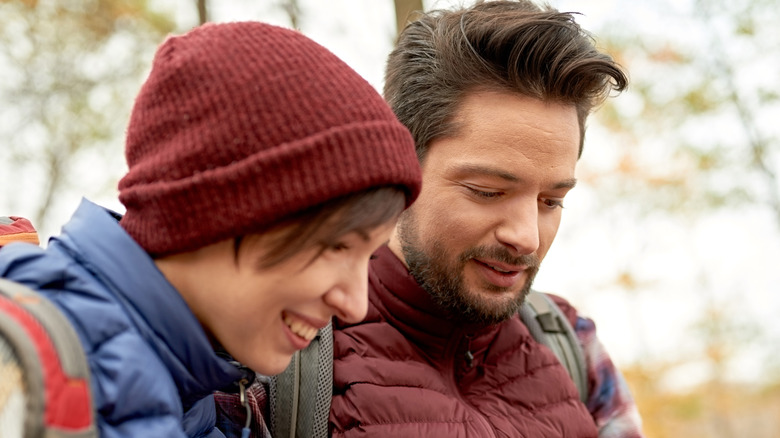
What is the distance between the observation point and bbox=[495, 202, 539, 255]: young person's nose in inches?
84.7

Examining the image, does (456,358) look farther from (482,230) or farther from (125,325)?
(125,325)

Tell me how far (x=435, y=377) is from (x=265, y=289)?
87 centimetres

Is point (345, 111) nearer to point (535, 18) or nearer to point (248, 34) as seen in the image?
point (248, 34)

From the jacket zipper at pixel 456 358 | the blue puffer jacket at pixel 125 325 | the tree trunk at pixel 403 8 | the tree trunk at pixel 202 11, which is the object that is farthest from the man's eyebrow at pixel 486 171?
the tree trunk at pixel 202 11

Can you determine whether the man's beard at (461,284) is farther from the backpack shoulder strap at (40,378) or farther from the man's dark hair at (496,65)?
the backpack shoulder strap at (40,378)

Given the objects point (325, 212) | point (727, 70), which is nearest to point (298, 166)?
point (325, 212)

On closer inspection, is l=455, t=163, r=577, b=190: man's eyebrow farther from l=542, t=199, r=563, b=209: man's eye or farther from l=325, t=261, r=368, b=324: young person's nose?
l=325, t=261, r=368, b=324: young person's nose

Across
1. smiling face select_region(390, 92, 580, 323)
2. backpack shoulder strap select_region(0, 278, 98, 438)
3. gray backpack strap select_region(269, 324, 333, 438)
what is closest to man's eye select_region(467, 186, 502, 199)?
smiling face select_region(390, 92, 580, 323)

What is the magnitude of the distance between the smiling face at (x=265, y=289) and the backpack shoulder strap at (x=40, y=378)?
0.35 metres

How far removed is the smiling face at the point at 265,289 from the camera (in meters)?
1.45

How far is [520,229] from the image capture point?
216 cm

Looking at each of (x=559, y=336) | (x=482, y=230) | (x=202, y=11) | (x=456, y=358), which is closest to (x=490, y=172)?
(x=482, y=230)

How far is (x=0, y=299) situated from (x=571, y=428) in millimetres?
1685

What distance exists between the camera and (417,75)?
2.45 m
